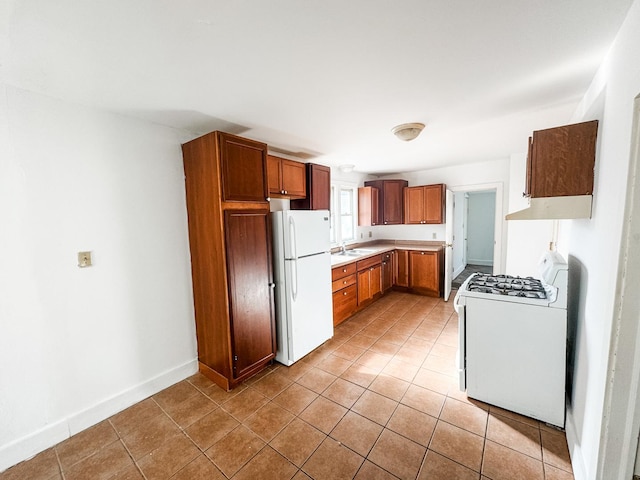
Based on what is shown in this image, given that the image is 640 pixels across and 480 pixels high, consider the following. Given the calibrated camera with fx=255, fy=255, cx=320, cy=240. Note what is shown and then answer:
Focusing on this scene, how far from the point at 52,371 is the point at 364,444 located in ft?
7.23

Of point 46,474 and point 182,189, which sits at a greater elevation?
point 182,189

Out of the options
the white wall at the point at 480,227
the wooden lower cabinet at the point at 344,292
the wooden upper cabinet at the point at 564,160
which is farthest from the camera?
the white wall at the point at 480,227

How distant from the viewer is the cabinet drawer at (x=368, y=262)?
3914mm

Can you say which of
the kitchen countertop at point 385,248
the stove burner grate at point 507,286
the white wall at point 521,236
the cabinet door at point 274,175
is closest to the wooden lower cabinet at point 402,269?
the kitchen countertop at point 385,248

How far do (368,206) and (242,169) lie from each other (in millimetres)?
2998

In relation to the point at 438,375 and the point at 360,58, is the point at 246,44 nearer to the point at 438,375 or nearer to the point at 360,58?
the point at 360,58

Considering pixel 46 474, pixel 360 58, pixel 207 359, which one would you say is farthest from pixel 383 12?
pixel 46 474

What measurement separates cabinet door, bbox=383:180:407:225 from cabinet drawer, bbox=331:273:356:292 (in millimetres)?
1705

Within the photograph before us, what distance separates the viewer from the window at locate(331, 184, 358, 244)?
14.9 feet

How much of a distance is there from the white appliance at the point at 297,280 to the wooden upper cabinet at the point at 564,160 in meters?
1.86

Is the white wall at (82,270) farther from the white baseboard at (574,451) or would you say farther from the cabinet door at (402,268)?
the cabinet door at (402,268)

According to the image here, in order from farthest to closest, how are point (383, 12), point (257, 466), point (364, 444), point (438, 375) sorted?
point (438, 375)
point (364, 444)
point (257, 466)
point (383, 12)

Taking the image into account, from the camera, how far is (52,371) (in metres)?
1.78

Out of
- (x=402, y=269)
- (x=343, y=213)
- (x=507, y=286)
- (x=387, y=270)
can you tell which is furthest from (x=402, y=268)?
(x=507, y=286)
